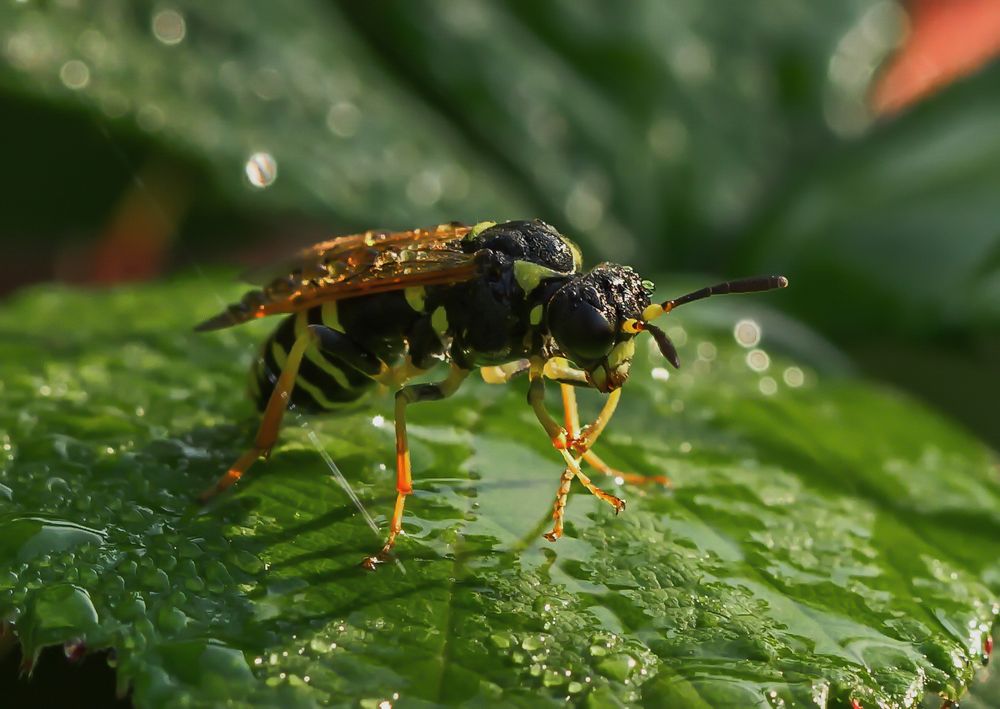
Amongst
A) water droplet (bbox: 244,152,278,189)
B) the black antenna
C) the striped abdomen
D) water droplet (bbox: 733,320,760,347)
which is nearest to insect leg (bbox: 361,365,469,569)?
the striped abdomen

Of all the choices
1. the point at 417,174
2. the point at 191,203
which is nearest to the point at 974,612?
the point at 417,174

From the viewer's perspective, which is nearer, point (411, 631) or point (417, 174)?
point (411, 631)

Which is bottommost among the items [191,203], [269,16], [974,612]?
[974,612]

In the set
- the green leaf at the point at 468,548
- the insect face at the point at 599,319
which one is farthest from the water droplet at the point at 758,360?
the insect face at the point at 599,319

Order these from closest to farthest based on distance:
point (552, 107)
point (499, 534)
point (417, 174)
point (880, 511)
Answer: point (499, 534) → point (880, 511) → point (417, 174) → point (552, 107)

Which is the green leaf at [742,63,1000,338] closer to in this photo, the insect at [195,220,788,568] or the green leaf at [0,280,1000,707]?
the green leaf at [0,280,1000,707]

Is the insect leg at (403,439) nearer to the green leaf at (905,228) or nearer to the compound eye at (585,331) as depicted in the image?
the compound eye at (585,331)

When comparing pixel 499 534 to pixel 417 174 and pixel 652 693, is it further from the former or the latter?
pixel 417 174

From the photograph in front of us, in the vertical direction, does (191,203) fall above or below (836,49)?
below
